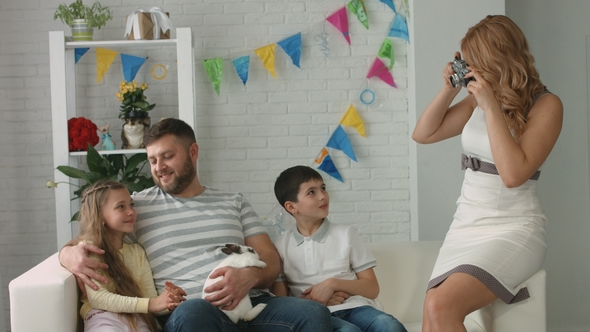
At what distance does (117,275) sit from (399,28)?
233 centimetres

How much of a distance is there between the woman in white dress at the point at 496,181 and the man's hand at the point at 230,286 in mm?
575

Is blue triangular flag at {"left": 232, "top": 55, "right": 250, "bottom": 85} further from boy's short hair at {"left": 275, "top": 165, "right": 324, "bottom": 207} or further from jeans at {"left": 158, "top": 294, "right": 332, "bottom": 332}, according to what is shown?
jeans at {"left": 158, "top": 294, "right": 332, "bottom": 332}

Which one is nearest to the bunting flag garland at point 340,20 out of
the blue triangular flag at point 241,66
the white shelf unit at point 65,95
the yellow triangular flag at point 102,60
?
the blue triangular flag at point 241,66

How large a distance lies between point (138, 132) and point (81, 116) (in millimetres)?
466

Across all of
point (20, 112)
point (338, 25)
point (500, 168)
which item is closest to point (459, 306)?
point (500, 168)

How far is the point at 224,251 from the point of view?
2234mm

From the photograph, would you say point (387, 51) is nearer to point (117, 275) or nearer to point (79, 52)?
point (79, 52)

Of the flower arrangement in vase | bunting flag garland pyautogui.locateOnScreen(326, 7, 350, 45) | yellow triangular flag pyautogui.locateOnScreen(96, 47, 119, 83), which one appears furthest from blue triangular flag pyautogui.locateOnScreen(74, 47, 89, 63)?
bunting flag garland pyautogui.locateOnScreen(326, 7, 350, 45)

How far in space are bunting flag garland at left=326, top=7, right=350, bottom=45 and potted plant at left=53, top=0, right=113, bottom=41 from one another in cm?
125

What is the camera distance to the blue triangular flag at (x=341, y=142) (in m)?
3.87

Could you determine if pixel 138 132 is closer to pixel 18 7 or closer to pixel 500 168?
pixel 18 7

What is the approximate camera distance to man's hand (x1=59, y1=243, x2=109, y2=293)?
209 centimetres

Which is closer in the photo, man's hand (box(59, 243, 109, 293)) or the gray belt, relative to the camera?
man's hand (box(59, 243, 109, 293))

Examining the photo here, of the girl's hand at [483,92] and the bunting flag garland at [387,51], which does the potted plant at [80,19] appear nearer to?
the bunting flag garland at [387,51]
